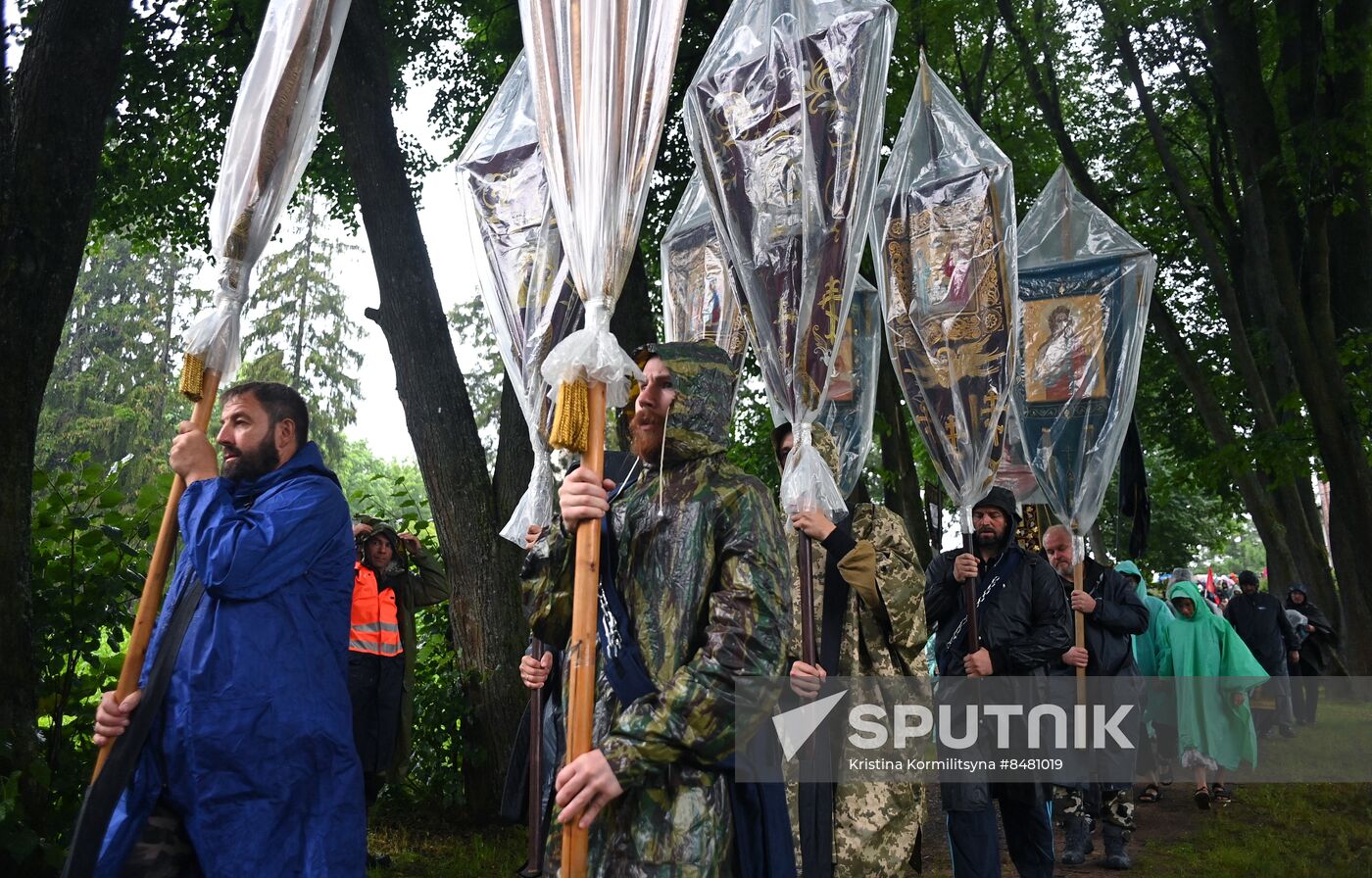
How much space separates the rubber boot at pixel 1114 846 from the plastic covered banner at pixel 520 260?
14.9 feet

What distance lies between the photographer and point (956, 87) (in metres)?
16.4

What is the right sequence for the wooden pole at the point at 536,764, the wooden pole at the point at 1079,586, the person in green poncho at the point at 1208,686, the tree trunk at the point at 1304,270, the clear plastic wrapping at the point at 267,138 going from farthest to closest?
1. the tree trunk at the point at 1304,270
2. the person in green poncho at the point at 1208,686
3. the wooden pole at the point at 1079,586
4. the wooden pole at the point at 536,764
5. the clear plastic wrapping at the point at 267,138

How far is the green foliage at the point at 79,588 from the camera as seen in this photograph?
5.26 metres

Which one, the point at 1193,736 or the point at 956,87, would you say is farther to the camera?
the point at 956,87

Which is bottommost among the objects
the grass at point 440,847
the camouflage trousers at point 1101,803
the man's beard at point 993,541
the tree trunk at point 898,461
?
the grass at point 440,847

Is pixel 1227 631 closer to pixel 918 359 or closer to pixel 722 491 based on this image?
pixel 918 359

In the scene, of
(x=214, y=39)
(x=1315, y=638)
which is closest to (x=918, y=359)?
(x=214, y=39)

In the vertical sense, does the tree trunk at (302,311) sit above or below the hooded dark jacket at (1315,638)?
above

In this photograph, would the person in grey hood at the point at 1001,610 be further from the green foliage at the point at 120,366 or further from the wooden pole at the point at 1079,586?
the green foliage at the point at 120,366

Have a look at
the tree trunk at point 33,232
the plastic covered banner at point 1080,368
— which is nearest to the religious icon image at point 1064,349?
the plastic covered banner at point 1080,368

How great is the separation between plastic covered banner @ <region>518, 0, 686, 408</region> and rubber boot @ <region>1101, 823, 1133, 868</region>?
19.0 ft

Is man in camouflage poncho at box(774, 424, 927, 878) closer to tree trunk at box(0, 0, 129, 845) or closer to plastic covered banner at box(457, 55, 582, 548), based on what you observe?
plastic covered banner at box(457, 55, 582, 548)

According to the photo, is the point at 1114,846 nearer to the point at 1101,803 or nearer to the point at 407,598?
the point at 1101,803

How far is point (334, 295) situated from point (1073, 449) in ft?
139
